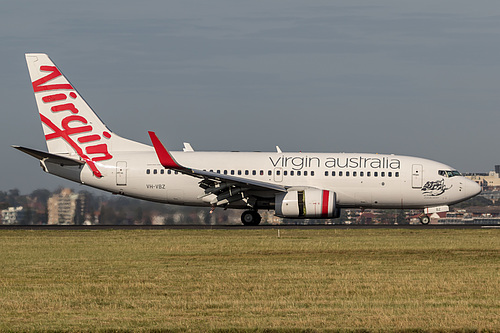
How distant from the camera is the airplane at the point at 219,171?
36.9 metres

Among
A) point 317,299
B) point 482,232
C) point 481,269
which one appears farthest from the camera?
point 482,232

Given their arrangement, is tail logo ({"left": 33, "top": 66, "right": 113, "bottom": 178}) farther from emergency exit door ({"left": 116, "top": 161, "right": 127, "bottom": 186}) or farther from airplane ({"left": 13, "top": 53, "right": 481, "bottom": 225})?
emergency exit door ({"left": 116, "top": 161, "right": 127, "bottom": 186})

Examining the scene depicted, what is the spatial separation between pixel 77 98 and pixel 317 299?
2697 centimetres

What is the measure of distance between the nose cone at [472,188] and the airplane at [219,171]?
0.05 meters

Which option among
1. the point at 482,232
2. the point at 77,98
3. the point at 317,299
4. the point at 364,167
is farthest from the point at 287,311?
the point at 77,98

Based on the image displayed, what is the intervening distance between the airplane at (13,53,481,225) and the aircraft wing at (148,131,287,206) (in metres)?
0.07

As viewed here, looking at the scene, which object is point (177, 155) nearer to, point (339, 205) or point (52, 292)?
point (339, 205)

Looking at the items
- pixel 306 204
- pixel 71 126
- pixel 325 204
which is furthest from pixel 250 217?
pixel 71 126

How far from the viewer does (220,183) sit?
35844 millimetres

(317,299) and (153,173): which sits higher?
(153,173)

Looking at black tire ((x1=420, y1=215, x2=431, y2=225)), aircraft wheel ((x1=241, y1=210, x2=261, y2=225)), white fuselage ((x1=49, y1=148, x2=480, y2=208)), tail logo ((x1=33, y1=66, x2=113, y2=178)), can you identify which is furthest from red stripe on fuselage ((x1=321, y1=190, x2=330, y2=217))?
tail logo ((x1=33, y1=66, x2=113, y2=178))

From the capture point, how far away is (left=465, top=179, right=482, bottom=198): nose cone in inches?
1479

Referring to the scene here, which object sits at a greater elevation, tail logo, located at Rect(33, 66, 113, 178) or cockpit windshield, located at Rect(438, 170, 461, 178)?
tail logo, located at Rect(33, 66, 113, 178)

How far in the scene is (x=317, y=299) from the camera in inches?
542
